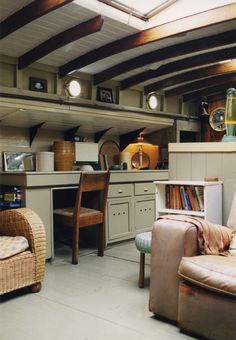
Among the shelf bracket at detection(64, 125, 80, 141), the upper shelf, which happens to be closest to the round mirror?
the upper shelf

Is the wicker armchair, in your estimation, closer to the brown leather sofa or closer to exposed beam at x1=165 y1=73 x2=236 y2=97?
the brown leather sofa

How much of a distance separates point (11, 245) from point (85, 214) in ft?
4.01

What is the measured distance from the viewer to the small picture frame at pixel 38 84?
424cm

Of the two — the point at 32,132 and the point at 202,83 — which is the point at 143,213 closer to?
the point at 32,132

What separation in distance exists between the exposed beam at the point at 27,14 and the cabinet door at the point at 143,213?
8.40 feet

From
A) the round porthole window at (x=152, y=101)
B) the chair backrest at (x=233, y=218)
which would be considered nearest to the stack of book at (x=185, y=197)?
the chair backrest at (x=233, y=218)

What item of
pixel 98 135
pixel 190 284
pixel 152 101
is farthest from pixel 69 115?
pixel 190 284

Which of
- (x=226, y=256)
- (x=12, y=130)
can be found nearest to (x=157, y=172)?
(x=12, y=130)

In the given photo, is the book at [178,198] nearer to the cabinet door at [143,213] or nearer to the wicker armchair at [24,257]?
the wicker armchair at [24,257]

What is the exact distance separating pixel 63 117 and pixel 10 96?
2.63 ft

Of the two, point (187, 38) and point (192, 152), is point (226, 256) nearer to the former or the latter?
Answer: point (192, 152)

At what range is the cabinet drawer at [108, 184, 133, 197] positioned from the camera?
438cm

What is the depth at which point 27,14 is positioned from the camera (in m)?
3.06

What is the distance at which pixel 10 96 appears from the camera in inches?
155
